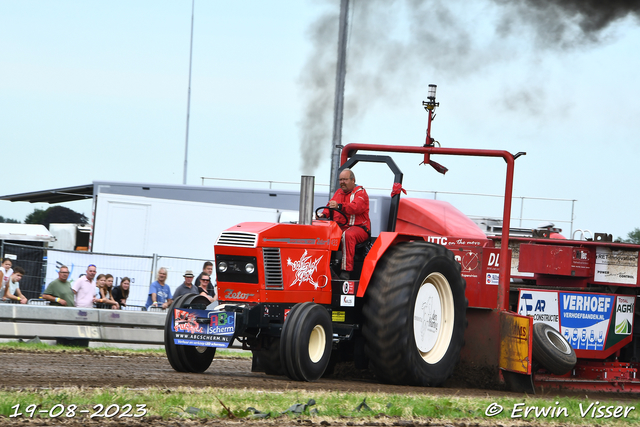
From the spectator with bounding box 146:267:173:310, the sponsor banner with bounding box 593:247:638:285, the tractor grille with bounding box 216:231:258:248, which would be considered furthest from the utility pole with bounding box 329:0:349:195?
→ the tractor grille with bounding box 216:231:258:248

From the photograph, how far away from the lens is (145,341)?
42.0 ft

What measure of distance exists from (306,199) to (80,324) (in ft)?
17.2

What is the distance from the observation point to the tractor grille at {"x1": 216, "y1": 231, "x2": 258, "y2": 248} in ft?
27.2

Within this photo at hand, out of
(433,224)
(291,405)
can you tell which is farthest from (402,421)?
(433,224)

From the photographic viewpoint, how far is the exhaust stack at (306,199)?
28.0ft

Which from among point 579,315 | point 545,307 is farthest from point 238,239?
point 579,315

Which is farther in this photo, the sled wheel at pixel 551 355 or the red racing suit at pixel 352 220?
the sled wheel at pixel 551 355

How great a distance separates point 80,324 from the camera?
40.3 ft

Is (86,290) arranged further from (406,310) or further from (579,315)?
(579,315)

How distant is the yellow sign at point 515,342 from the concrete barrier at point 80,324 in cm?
580

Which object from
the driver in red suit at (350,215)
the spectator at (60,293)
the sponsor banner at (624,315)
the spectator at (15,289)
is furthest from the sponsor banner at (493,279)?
the spectator at (15,289)

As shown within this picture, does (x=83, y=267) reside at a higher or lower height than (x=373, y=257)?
lower

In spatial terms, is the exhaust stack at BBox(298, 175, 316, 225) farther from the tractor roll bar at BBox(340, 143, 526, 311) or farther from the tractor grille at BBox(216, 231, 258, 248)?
the tractor roll bar at BBox(340, 143, 526, 311)

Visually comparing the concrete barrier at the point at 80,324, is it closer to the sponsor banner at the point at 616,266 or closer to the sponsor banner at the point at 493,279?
the sponsor banner at the point at 493,279
